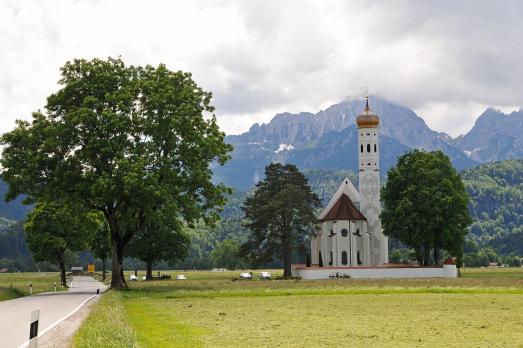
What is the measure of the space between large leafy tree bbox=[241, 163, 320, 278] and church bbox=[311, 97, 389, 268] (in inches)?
486

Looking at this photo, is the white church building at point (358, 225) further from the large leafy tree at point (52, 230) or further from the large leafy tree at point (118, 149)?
the large leafy tree at point (118, 149)

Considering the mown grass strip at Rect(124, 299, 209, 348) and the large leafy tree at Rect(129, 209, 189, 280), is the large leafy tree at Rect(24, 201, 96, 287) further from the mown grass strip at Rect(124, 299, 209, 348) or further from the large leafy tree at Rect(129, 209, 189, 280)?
the mown grass strip at Rect(124, 299, 209, 348)

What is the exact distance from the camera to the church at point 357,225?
108000 mm

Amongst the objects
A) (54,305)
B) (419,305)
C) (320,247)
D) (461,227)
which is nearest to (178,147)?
(54,305)

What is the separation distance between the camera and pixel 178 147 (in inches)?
2213

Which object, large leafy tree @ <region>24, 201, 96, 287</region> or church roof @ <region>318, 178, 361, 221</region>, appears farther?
church roof @ <region>318, 178, 361, 221</region>

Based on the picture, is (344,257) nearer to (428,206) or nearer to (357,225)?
(357,225)

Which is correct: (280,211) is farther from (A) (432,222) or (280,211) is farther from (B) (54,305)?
(B) (54,305)

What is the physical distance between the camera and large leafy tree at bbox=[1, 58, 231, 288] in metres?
51.9

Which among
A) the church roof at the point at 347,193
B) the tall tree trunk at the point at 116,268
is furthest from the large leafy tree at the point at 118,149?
the church roof at the point at 347,193

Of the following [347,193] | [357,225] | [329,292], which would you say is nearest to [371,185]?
[347,193]

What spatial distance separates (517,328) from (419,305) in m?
12.3

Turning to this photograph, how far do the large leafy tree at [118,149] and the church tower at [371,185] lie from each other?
188 ft

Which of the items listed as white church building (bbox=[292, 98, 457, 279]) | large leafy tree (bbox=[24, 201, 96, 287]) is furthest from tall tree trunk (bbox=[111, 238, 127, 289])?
white church building (bbox=[292, 98, 457, 279])
